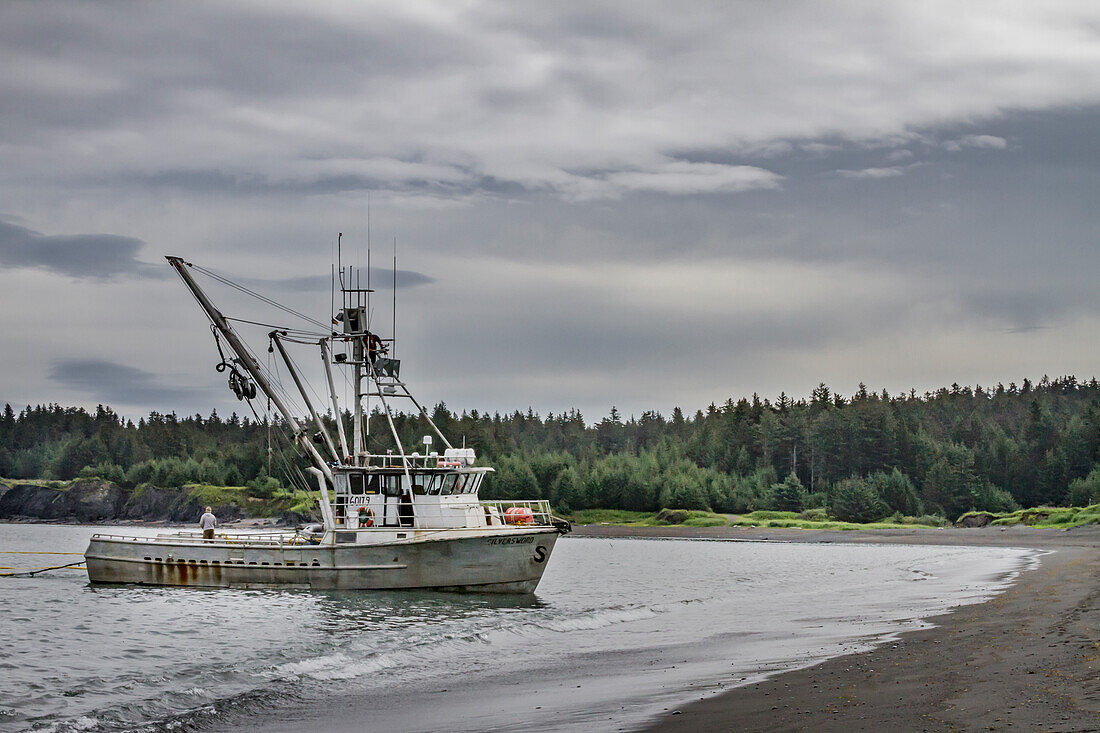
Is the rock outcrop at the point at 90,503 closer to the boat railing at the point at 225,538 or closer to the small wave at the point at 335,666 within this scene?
the boat railing at the point at 225,538

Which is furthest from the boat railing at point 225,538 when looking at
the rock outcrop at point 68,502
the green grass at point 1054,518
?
the rock outcrop at point 68,502

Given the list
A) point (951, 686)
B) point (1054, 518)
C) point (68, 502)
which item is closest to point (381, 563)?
point (951, 686)

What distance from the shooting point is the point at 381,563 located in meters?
39.7

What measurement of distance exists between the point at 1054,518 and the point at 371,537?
3390 inches

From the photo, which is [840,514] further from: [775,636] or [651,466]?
[775,636]

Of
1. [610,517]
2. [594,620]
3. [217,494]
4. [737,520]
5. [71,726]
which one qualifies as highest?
[217,494]

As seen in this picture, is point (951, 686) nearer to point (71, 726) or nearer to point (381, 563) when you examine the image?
point (71, 726)

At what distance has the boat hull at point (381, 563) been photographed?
3966 cm

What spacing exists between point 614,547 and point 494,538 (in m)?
58.2

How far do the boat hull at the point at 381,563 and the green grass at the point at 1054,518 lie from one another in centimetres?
7317

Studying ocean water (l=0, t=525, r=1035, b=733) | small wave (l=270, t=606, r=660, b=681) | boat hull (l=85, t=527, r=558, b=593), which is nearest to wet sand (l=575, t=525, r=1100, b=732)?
ocean water (l=0, t=525, r=1035, b=733)

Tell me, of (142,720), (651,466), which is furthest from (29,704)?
(651,466)

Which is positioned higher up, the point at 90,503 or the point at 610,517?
the point at 90,503

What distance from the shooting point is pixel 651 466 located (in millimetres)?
163125
